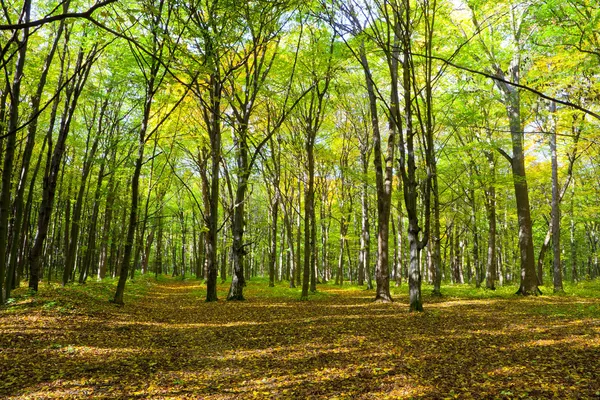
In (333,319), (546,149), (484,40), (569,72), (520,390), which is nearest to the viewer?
(520,390)

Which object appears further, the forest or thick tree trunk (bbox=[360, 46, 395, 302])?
thick tree trunk (bbox=[360, 46, 395, 302])

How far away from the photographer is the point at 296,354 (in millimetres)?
6496

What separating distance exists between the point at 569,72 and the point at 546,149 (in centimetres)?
1100

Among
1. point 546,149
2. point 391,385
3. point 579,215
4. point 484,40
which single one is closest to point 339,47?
point 484,40

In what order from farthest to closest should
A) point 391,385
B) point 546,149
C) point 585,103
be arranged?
point 546,149 < point 585,103 < point 391,385

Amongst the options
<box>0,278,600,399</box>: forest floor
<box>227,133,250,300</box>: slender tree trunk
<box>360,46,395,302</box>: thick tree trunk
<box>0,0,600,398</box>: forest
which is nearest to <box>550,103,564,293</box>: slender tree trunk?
<box>0,0,600,398</box>: forest

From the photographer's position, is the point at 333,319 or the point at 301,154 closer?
the point at 333,319

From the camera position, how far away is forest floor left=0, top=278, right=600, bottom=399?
468cm

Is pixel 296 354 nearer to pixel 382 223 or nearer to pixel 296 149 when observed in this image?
pixel 382 223

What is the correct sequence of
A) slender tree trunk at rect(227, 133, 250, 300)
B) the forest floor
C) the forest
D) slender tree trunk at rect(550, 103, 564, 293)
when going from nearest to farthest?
1. the forest floor
2. the forest
3. slender tree trunk at rect(227, 133, 250, 300)
4. slender tree trunk at rect(550, 103, 564, 293)

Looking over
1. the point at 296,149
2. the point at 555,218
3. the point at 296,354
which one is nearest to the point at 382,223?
the point at 296,149

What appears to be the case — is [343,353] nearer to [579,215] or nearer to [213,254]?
[213,254]

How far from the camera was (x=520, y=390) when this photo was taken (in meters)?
4.41

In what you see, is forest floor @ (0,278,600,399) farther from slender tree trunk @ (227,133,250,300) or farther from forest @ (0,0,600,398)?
slender tree trunk @ (227,133,250,300)
